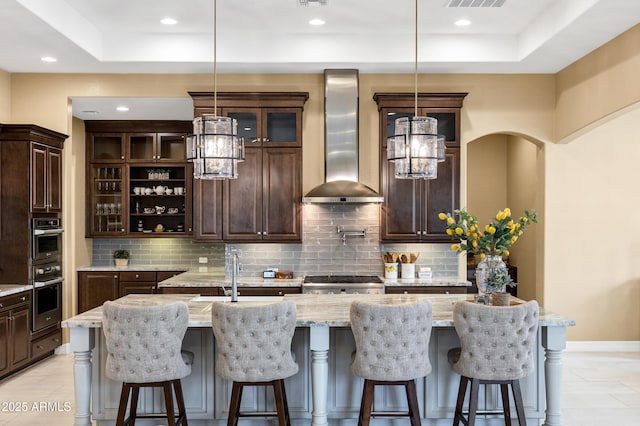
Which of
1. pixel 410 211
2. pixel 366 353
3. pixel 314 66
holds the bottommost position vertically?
pixel 366 353

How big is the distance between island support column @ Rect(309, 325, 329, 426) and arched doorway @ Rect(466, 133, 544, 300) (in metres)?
3.83

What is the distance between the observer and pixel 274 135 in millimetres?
6270

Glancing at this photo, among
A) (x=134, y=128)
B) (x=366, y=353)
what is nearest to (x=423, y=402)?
(x=366, y=353)

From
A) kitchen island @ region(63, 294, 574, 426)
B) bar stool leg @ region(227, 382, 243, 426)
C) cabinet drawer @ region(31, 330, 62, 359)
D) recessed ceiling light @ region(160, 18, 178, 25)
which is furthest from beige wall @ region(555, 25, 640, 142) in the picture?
cabinet drawer @ region(31, 330, 62, 359)

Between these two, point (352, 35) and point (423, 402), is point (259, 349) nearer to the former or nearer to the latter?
point (423, 402)

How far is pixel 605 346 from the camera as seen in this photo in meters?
6.57

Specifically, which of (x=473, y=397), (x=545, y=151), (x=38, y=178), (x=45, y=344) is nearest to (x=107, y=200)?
(x=38, y=178)

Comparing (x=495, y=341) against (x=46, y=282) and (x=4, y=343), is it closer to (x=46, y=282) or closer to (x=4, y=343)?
(x=4, y=343)

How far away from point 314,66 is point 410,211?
6.08 ft

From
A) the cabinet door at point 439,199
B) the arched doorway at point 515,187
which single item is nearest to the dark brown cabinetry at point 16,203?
the cabinet door at point 439,199

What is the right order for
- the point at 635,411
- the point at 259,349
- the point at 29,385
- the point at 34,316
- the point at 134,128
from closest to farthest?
1. the point at 259,349
2. the point at 635,411
3. the point at 29,385
4. the point at 34,316
5. the point at 134,128

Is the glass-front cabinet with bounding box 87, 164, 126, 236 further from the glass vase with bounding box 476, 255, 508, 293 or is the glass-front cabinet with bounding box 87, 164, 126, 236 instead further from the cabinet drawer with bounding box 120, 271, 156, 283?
the glass vase with bounding box 476, 255, 508, 293

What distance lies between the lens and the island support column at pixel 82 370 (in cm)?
370

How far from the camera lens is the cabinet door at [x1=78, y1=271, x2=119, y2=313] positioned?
25.4 feet
